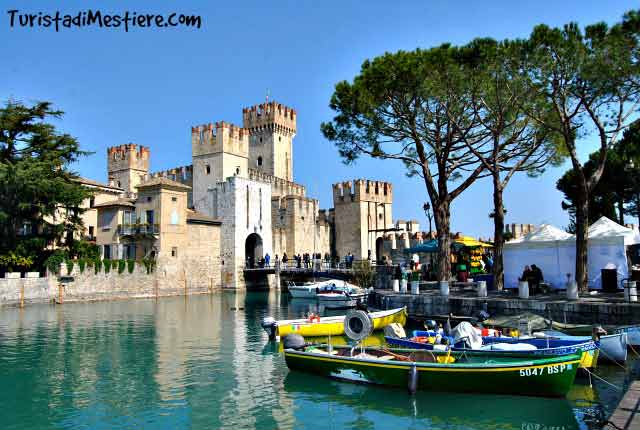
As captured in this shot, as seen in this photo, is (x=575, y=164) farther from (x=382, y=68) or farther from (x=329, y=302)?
(x=329, y=302)

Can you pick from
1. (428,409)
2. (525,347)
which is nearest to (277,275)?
(525,347)

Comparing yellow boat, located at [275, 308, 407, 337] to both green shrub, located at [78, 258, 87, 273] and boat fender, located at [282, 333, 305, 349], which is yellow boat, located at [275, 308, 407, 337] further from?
green shrub, located at [78, 258, 87, 273]

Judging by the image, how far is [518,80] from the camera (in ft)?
57.4

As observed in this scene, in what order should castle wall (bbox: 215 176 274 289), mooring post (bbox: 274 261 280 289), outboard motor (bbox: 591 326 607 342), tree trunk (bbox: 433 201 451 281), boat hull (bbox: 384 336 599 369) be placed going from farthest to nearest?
1. mooring post (bbox: 274 261 280 289)
2. castle wall (bbox: 215 176 274 289)
3. tree trunk (bbox: 433 201 451 281)
4. outboard motor (bbox: 591 326 607 342)
5. boat hull (bbox: 384 336 599 369)

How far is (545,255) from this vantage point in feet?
62.5

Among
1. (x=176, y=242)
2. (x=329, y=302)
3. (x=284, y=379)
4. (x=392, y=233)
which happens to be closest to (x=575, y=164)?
(x=284, y=379)

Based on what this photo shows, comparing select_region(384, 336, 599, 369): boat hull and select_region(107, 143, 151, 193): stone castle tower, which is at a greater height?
select_region(107, 143, 151, 193): stone castle tower

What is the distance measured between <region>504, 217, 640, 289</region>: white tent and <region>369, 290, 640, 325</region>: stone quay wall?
2669 millimetres

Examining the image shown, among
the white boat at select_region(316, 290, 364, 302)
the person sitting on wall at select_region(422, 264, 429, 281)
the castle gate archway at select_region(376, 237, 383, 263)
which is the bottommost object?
the white boat at select_region(316, 290, 364, 302)

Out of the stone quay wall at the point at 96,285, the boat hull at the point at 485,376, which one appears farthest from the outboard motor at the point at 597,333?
the stone quay wall at the point at 96,285

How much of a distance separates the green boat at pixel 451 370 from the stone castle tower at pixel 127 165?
126 feet

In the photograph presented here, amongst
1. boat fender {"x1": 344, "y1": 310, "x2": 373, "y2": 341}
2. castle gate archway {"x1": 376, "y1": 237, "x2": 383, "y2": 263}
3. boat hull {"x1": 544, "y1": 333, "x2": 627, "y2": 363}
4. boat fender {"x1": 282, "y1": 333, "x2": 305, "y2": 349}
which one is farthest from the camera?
castle gate archway {"x1": 376, "y1": 237, "x2": 383, "y2": 263}

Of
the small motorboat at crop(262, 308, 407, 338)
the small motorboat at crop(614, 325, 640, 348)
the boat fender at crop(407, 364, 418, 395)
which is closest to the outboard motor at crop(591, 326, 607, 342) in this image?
the small motorboat at crop(614, 325, 640, 348)

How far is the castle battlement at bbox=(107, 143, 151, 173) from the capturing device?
46688mm
